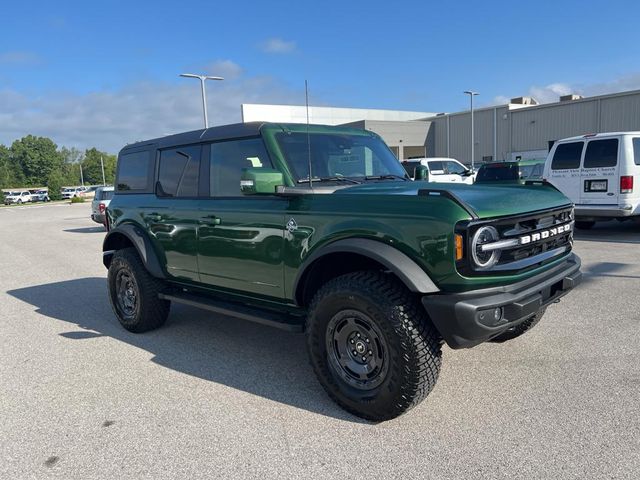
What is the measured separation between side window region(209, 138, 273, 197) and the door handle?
0.21 meters

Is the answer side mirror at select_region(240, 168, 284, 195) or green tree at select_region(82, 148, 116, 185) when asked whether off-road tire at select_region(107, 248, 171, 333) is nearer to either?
side mirror at select_region(240, 168, 284, 195)

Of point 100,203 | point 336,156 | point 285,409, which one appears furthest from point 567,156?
point 100,203

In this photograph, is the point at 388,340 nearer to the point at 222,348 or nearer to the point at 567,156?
the point at 222,348

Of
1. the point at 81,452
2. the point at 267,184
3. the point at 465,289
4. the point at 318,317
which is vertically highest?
the point at 267,184

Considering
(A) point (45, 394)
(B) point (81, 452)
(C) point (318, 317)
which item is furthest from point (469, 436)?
(A) point (45, 394)

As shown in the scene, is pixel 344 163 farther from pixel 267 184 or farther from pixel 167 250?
pixel 167 250

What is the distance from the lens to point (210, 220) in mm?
4406

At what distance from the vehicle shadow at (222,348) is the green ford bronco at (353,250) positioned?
0.41 meters

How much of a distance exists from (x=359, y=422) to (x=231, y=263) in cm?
171

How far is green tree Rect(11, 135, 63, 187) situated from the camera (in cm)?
11618

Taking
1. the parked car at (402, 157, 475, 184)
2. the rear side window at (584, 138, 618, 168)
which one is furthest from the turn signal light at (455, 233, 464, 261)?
the parked car at (402, 157, 475, 184)

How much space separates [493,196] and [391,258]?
828 millimetres

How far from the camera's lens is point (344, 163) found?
171 inches

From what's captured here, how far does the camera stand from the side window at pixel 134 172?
544 centimetres
